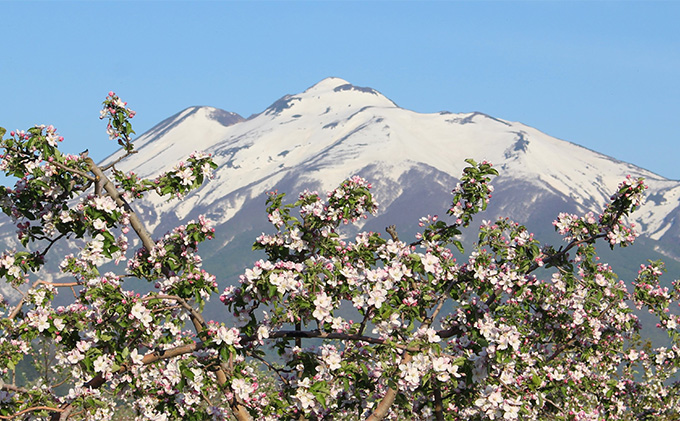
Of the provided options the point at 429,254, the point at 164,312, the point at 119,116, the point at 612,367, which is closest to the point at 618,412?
the point at 612,367

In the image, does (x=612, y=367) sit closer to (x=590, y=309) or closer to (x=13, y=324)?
(x=590, y=309)

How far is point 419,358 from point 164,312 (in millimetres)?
3167

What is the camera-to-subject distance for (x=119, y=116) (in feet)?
35.3

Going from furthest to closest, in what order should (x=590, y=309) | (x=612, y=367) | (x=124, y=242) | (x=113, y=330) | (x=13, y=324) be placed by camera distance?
(x=612, y=367) → (x=590, y=309) → (x=124, y=242) → (x=13, y=324) → (x=113, y=330)

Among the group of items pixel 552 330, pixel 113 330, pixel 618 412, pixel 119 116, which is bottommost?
pixel 618 412

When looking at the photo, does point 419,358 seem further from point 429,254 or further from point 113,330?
point 113,330

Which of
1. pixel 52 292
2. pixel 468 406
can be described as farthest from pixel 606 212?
pixel 52 292

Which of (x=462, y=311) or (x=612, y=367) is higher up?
(x=462, y=311)

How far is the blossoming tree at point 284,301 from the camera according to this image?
9477 millimetres

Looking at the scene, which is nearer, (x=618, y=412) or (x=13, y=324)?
(x=13, y=324)

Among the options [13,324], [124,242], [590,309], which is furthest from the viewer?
[590,309]

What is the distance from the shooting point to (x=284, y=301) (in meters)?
9.43

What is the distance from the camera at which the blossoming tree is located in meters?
9.48

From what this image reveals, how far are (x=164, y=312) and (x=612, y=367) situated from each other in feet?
30.3
